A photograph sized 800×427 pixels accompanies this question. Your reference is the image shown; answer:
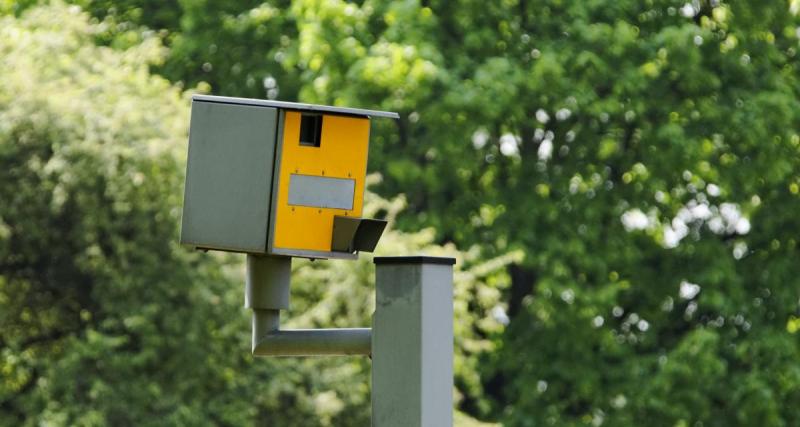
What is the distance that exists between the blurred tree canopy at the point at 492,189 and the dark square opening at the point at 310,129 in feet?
26.6

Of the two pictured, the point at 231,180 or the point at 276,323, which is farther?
the point at 276,323

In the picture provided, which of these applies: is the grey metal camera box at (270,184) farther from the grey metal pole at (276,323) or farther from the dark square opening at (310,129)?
the grey metal pole at (276,323)

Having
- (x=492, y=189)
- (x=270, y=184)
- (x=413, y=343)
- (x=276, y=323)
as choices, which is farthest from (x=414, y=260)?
(x=492, y=189)

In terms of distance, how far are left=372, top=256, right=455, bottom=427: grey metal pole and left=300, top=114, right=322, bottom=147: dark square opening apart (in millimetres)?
438

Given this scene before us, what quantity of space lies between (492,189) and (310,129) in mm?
11809

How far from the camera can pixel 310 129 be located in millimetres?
3346

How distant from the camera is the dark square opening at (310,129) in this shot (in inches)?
130

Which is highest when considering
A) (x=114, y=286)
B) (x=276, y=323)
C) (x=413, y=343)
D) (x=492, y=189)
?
(x=413, y=343)

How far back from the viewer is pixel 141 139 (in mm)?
11570

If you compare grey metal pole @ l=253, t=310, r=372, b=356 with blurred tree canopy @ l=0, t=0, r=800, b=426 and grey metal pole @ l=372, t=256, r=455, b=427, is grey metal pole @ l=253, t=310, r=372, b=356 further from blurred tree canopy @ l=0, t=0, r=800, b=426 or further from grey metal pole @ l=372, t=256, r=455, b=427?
blurred tree canopy @ l=0, t=0, r=800, b=426

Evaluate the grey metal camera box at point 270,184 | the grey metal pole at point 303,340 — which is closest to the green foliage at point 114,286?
the grey metal pole at point 303,340

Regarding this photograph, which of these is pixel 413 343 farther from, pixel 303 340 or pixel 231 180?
pixel 231 180

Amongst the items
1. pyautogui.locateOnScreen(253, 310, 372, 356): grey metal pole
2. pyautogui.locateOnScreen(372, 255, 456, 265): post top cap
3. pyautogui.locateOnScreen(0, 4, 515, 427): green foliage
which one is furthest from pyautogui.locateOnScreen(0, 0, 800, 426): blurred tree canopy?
pyautogui.locateOnScreen(372, 255, 456, 265): post top cap

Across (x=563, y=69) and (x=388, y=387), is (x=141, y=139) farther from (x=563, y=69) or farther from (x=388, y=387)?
(x=388, y=387)
